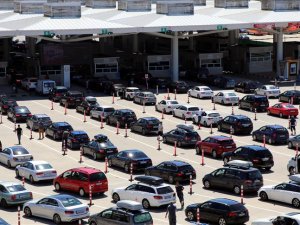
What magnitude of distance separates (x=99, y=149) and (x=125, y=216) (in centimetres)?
1577

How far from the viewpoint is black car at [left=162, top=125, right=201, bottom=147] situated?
50941 millimetres

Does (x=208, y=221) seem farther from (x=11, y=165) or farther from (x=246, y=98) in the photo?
(x=246, y=98)

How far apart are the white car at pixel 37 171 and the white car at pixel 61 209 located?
6.31m

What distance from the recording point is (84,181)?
39250 millimetres

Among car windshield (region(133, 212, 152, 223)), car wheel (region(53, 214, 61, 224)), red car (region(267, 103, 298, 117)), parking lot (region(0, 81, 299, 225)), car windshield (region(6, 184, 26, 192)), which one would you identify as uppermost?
car windshield (region(133, 212, 152, 223))

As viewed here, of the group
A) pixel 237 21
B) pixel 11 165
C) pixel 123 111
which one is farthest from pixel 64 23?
pixel 11 165

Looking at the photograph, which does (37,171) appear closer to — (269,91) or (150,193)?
(150,193)

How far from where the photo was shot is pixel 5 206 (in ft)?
124

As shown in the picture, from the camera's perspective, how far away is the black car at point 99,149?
1875 inches

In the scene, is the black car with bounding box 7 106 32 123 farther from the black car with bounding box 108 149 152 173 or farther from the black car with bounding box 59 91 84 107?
the black car with bounding box 108 149 152 173

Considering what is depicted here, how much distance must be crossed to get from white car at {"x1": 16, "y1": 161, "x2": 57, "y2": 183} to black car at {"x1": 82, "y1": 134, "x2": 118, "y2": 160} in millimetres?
5281

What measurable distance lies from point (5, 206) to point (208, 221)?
9.23m

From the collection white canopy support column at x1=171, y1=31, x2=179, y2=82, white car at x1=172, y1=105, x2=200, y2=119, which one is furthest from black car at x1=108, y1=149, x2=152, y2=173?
white canopy support column at x1=171, y1=31, x2=179, y2=82

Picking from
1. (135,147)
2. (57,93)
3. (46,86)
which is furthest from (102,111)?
(46,86)
